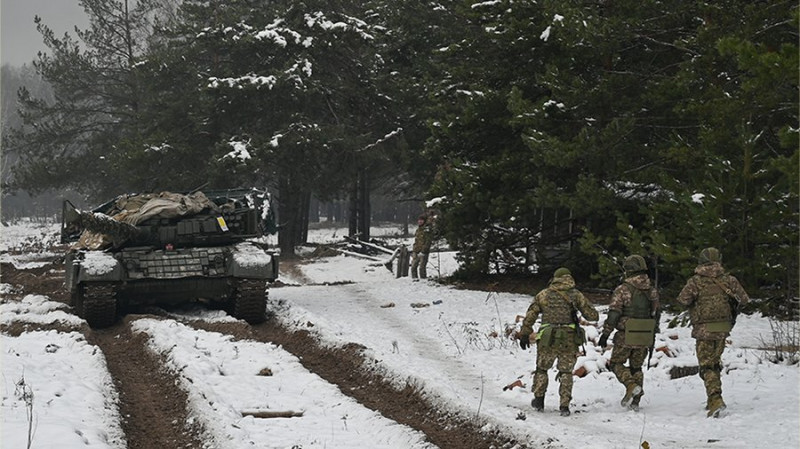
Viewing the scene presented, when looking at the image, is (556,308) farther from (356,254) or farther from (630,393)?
(356,254)

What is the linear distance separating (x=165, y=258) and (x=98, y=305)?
1485 mm

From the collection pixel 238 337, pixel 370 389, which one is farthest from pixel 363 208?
pixel 370 389

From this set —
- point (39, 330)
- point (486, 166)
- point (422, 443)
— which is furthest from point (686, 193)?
point (39, 330)

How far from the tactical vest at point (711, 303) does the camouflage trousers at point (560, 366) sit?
141 centimetres

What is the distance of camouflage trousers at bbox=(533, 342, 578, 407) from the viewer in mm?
8805

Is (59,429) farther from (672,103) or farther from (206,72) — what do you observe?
(206,72)

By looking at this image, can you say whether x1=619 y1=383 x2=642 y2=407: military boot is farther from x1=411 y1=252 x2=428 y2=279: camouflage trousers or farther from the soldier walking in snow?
x1=411 y1=252 x2=428 y2=279: camouflage trousers

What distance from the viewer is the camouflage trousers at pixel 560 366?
8805 mm

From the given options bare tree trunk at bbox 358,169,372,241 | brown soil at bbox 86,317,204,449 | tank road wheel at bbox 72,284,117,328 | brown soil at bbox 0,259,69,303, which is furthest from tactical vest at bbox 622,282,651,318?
bare tree trunk at bbox 358,169,372,241

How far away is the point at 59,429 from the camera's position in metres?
7.46

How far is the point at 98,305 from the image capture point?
46.6 ft

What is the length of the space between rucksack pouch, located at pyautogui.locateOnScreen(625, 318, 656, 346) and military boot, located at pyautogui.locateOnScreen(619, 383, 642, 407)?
471mm

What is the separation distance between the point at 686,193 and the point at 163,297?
9651mm

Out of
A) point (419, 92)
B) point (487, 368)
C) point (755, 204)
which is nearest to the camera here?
point (487, 368)
